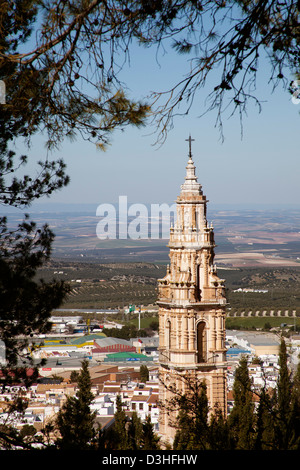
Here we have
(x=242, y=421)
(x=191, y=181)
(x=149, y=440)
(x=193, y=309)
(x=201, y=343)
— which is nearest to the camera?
(x=149, y=440)

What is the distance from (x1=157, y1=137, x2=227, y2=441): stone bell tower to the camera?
18109mm

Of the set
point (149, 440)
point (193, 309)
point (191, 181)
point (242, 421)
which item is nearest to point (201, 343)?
point (193, 309)

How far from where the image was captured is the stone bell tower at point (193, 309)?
18109 mm

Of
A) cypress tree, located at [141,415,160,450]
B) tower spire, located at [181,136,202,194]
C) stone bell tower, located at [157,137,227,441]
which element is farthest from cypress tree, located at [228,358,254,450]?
tower spire, located at [181,136,202,194]

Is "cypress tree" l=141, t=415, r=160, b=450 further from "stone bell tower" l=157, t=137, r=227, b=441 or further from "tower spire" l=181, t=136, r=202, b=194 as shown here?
"tower spire" l=181, t=136, r=202, b=194

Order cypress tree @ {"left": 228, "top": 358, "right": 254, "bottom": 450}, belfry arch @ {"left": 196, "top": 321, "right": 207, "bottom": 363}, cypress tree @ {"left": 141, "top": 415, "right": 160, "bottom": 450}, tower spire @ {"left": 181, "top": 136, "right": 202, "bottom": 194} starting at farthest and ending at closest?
tower spire @ {"left": 181, "top": 136, "right": 202, "bottom": 194}
belfry arch @ {"left": 196, "top": 321, "right": 207, "bottom": 363}
cypress tree @ {"left": 141, "top": 415, "right": 160, "bottom": 450}
cypress tree @ {"left": 228, "top": 358, "right": 254, "bottom": 450}

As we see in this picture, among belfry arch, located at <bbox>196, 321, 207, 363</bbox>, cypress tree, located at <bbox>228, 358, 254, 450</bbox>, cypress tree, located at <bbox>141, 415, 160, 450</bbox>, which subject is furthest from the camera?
belfry arch, located at <bbox>196, 321, 207, 363</bbox>

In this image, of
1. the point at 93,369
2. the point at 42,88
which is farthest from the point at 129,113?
the point at 93,369

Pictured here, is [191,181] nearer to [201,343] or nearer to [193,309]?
[193,309]

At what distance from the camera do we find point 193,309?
18.3 metres

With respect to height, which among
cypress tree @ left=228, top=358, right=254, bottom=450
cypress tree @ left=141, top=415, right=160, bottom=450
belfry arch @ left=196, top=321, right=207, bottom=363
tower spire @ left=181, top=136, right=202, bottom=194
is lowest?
cypress tree @ left=141, top=415, right=160, bottom=450

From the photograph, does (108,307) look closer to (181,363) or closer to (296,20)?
(181,363)

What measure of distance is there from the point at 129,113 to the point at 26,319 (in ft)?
10.1

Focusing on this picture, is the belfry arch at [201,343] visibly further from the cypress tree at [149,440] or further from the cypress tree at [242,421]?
the cypress tree at [149,440]
